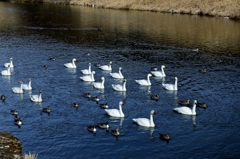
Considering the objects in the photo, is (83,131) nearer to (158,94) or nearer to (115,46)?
(158,94)

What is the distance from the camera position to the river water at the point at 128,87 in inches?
1288

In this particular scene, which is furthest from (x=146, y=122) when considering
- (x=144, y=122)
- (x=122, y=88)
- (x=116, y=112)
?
(x=122, y=88)

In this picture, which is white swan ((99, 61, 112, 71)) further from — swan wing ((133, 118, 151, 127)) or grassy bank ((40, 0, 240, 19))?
grassy bank ((40, 0, 240, 19))

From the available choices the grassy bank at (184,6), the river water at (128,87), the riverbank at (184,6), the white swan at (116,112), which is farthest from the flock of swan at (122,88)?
the grassy bank at (184,6)

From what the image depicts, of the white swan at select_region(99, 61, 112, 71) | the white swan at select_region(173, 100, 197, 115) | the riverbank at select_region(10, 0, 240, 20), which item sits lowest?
the white swan at select_region(173, 100, 197, 115)

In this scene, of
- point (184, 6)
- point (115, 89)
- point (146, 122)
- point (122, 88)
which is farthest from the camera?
point (184, 6)

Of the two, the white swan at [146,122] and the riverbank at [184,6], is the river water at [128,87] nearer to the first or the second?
the white swan at [146,122]

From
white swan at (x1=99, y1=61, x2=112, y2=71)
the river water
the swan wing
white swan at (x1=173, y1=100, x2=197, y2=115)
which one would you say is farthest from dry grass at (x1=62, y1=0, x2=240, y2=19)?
the swan wing

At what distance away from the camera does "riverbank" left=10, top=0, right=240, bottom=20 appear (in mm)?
114250

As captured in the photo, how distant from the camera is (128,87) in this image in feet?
158

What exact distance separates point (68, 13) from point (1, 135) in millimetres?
97635

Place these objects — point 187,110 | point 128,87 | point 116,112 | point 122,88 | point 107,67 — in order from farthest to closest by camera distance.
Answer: point 107,67, point 128,87, point 122,88, point 187,110, point 116,112

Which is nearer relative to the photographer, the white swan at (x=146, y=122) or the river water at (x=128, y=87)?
the river water at (x=128, y=87)

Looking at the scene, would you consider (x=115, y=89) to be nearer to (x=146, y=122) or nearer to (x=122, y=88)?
(x=122, y=88)
